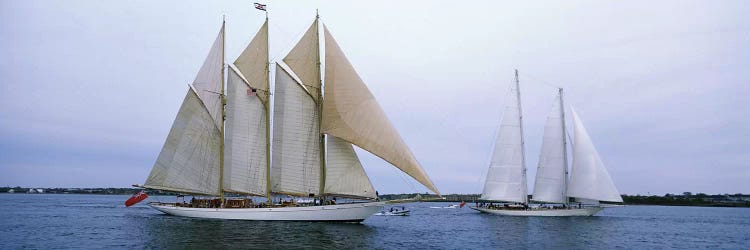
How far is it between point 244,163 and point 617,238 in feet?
94.3

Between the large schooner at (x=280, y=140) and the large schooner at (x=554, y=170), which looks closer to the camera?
the large schooner at (x=280, y=140)

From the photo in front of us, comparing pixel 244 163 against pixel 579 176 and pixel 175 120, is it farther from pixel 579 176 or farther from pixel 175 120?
pixel 579 176

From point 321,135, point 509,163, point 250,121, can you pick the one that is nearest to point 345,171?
point 321,135

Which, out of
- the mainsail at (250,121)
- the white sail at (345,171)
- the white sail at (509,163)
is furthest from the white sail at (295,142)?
the white sail at (509,163)

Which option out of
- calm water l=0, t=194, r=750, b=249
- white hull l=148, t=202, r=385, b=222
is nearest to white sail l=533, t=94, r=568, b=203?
calm water l=0, t=194, r=750, b=249

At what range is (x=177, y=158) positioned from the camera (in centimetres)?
4575

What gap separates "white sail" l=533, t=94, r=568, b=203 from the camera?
5919 cm

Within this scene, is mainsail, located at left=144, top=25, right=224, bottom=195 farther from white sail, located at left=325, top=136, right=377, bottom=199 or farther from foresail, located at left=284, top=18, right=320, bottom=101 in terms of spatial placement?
white sail, located at left=325, top=136, right=377, bottom=199

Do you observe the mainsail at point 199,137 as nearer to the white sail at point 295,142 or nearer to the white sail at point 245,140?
the white sail at point 245,140

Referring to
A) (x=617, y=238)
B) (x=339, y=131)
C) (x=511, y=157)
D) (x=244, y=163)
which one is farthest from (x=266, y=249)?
(x=511, y=157)

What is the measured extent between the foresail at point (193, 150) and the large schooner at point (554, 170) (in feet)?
101

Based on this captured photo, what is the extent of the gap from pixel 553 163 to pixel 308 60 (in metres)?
32.2

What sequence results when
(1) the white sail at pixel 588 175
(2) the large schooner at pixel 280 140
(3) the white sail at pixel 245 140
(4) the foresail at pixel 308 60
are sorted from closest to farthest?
(2) the large schooner at pixel 280 140 → (4) the foresail at pixel 308 60 → (3) the white sail at pixel 245 140 → (1) the white sail at pixel 588 175

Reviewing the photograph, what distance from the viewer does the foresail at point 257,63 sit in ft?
143
